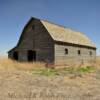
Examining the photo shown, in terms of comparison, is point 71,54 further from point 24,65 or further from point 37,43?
point 24,65

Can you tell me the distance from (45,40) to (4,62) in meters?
5.51

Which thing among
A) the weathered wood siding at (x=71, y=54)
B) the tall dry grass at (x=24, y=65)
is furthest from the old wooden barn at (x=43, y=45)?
the tall dry grass at (x=24, y=65)

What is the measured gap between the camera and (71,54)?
26844mm

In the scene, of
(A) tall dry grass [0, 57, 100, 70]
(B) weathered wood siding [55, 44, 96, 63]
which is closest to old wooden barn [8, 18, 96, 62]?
(B) weathered wood siding [55, 44, 96, 63]

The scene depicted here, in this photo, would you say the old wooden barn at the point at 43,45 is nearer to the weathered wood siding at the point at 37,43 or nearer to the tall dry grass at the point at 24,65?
the weathered wood siding at the point at 37,43

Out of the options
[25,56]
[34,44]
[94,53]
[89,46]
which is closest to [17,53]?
[25,56]

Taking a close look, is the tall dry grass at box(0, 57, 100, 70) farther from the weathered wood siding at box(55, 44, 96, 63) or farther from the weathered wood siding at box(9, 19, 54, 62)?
the weathered wood siding at box(9, 19, 54, 62)

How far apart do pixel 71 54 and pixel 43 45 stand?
4521 millimetres

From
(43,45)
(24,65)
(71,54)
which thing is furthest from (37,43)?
(71,54)

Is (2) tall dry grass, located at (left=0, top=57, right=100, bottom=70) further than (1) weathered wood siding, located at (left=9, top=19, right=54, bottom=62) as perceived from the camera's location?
No

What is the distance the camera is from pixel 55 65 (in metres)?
23.2

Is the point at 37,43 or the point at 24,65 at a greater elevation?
the point at 37,43

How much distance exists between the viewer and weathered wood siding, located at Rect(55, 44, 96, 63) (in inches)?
940

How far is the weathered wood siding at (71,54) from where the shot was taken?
78.3ft
